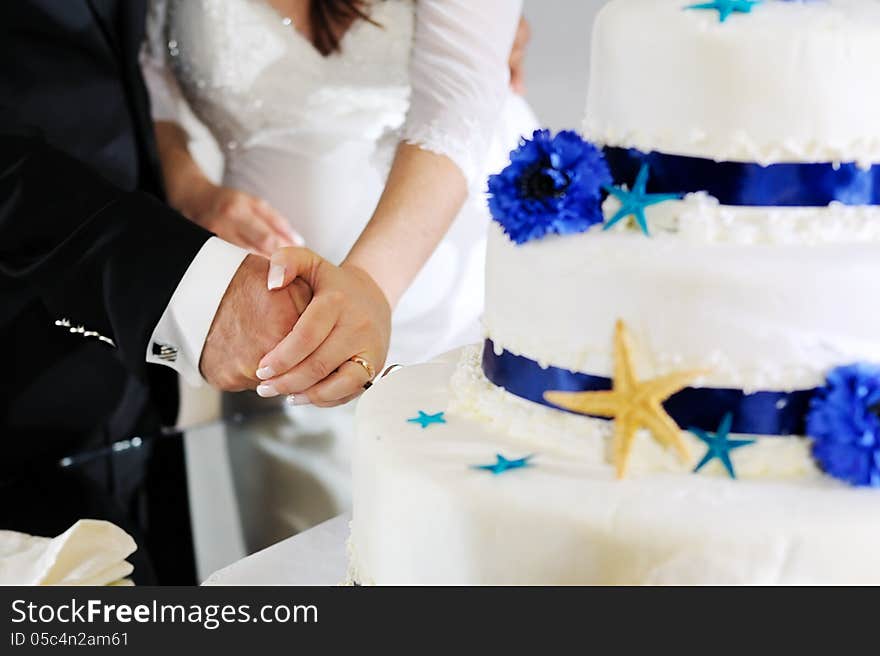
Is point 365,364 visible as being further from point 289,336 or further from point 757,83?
point 757,83

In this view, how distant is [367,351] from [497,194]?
Result: 426mm

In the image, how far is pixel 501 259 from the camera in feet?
3.79

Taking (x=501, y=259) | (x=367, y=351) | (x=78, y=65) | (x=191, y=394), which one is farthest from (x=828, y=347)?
(x=191, y=394)

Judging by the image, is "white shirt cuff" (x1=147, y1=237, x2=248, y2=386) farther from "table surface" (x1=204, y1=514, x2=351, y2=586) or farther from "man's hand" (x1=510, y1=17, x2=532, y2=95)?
"man's hand" (x1=510, y1=17, x2=532, y2=95)

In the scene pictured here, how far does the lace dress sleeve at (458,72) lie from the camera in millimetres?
1854

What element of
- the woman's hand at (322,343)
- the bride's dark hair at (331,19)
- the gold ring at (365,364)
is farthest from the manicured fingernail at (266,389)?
the bride's dark hair at (331,19)

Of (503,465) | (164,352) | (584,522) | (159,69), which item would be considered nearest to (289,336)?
(164,352)

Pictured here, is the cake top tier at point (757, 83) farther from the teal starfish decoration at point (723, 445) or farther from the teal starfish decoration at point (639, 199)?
the teal starfish decoration at point (723, 445)

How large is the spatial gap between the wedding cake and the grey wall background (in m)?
2.54

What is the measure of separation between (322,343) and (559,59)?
8.12ft

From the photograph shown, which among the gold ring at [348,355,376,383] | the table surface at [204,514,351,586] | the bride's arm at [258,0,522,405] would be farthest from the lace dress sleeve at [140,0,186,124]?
the table surface at [204,514,351,586]

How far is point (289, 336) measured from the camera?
1381 millimetres

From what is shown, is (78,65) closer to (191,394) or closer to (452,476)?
(452,476)

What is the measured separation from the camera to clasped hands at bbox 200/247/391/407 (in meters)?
1.40
